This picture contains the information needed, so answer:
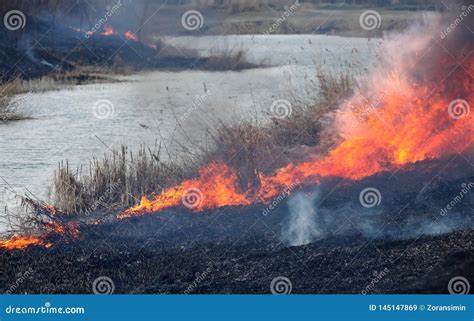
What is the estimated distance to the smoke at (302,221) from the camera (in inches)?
535

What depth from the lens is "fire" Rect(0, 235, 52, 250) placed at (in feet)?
45.3

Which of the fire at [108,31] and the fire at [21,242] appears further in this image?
the fire at [108,31]

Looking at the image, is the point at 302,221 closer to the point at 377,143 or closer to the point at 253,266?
the point at 253,266

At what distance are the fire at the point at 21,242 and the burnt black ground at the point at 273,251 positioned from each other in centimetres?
16

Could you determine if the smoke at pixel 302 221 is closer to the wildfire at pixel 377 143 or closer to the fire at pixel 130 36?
the wildfire at pixel 377 143

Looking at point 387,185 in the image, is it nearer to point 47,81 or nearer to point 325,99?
point 325,99

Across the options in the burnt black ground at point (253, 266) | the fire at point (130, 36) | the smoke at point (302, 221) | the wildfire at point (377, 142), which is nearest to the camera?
the burnt black ground at point (253, 266)

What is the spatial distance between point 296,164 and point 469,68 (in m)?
3.39

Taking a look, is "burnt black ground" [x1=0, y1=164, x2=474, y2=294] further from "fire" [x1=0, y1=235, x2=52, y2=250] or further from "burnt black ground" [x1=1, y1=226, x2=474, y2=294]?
"fire" [x1=0, y1=235, x2=52, y2=250]

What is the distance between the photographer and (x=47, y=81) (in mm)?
30078

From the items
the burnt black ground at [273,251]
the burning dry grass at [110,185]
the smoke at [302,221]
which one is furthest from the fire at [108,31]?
the smoke at [302,221]

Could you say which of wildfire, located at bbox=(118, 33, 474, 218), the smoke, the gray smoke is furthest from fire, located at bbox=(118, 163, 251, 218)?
the gray smoke

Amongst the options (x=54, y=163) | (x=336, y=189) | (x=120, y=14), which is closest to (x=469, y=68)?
(x=336, y=189)
